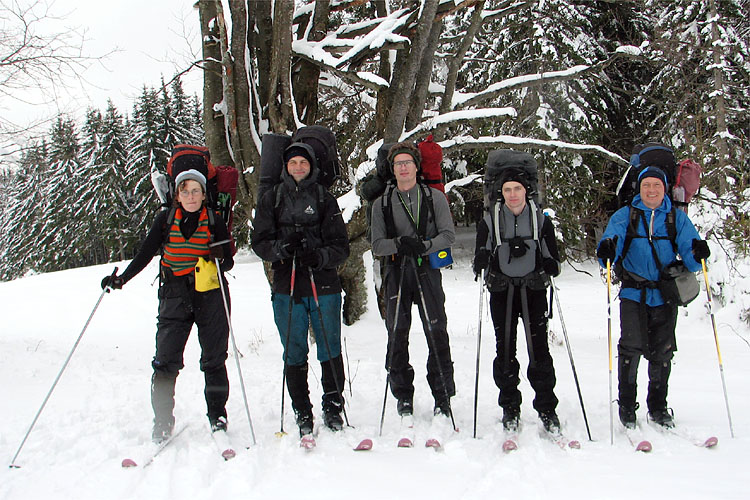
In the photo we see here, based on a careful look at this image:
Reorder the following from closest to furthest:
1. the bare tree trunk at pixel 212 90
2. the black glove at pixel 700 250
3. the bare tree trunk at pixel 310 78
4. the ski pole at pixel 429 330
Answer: the black glove at pixel 700 250 < the ski pole at pixel 429 330 < the bare tree trunk at pixel 212 90 < the bare tree trunk at pixel 310 78

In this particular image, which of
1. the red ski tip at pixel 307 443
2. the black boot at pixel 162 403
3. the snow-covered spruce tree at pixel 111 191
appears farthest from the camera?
the snow-covered spruce tree at pixel 111 191

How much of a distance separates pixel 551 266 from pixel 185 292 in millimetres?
2692

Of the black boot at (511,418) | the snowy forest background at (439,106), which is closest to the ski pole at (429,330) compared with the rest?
the black boot at (511,418)

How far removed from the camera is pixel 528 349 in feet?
11.9

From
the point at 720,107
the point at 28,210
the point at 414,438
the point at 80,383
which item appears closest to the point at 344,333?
the point at 80,383

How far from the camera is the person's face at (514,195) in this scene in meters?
3.67

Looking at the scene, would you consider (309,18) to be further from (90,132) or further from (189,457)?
(90,132)

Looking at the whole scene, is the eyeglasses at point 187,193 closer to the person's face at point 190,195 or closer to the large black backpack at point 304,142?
the person's face at point 190,195

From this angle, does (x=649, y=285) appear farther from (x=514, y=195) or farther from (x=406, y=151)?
(x=406, y=151)

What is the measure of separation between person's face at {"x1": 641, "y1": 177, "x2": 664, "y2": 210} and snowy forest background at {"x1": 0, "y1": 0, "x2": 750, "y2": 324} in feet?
10.0

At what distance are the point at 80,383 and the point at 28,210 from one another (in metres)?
37.6

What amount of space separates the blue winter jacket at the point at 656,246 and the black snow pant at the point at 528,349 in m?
0.69

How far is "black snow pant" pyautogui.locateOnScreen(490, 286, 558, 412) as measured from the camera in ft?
11.8

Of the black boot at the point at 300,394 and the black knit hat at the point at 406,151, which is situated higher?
the black knit hat at the point at 406,151
